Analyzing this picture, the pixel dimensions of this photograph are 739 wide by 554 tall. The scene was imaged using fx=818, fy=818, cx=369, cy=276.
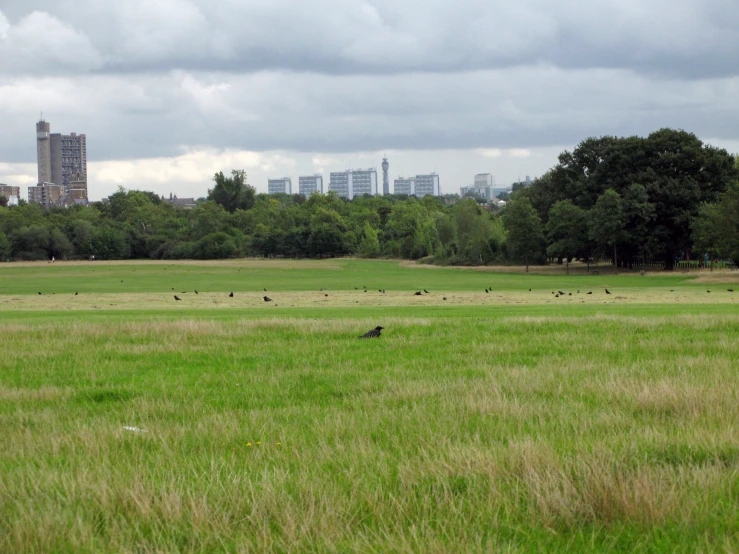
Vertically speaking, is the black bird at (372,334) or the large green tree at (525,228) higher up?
the large green tree at (525,228)

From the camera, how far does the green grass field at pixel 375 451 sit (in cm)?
552

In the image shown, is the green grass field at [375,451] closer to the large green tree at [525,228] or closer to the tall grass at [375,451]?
the tall grass at [375,451]

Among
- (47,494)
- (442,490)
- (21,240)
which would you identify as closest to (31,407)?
(47,494)

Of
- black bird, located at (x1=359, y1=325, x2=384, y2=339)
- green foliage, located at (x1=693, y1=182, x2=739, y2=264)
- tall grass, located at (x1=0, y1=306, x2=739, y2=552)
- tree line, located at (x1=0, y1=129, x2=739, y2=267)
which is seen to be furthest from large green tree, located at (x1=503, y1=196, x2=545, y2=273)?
tall grass, located at (x1=0, y1=306, x2=739, y2=552)

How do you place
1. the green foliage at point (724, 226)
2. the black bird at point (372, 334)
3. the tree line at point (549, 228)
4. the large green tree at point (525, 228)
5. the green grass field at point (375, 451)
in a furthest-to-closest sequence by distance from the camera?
the large green tree at point (525, 228) < the tree line at point (549, 228) < the green foliage at point (724, 226) < the black bird at point (372, 334) < the green grass field at point (375, 451)

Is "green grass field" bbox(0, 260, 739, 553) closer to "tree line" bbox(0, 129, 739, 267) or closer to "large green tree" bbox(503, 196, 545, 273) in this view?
"tree line" bbox(0, 129, 739, 267)

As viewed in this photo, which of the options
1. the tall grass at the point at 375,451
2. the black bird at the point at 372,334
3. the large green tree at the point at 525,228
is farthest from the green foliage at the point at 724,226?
the black bird at the point at 372,334

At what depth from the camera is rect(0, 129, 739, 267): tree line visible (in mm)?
84812

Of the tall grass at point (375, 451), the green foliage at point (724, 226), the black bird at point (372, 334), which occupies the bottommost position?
the tall grass at point (375, 451)

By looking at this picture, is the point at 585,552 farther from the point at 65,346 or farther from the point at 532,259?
the point at 532,259

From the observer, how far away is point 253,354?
14.5 meters

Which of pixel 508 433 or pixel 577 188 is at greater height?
pixel 577 188

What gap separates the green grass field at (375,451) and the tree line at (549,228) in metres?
61.5

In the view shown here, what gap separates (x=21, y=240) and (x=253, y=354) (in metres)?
153
